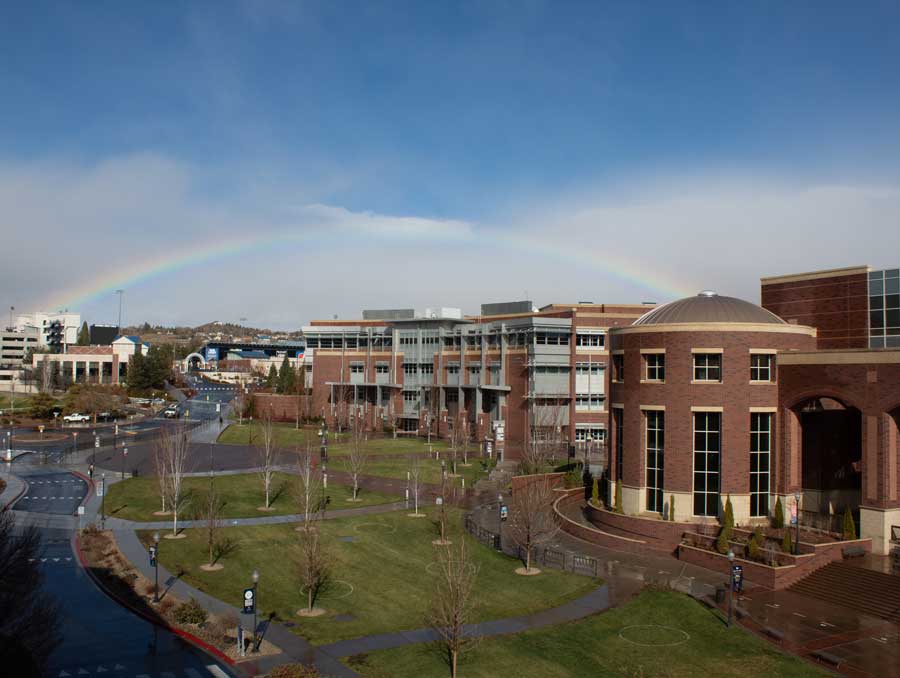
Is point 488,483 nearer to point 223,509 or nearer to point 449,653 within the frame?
point 223,509

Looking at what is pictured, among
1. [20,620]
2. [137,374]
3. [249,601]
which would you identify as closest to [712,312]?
[249,601]

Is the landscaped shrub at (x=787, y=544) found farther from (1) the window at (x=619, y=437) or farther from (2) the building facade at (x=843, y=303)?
(2) the building facade at (x=843, y=303)

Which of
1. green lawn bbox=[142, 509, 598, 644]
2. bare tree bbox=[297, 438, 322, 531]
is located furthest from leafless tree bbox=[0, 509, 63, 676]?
bare tree bbox=[297, 438, 322, 531]

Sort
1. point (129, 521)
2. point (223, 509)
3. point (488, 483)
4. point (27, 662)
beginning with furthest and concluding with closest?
1. point (488, 483)
2. point (223, 509)
3. point (129, 521)
4. point (27, 662)

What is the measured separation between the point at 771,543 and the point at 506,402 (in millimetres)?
50063

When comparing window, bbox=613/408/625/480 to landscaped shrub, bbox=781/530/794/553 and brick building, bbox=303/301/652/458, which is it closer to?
landscaped shrub, bbox=781/530/794/553

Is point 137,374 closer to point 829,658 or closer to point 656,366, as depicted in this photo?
point 656,366

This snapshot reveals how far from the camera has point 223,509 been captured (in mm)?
48281

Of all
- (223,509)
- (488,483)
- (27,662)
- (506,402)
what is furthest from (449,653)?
(506,402)

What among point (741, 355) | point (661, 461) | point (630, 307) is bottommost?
point (661, 461)

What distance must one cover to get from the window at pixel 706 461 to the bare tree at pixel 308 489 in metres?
21.4

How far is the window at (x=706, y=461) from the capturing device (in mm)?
41344

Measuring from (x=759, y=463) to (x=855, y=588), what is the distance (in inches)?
403

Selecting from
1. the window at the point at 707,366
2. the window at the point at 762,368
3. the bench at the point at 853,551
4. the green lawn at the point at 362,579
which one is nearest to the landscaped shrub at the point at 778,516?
the bench at the point at 853,551
